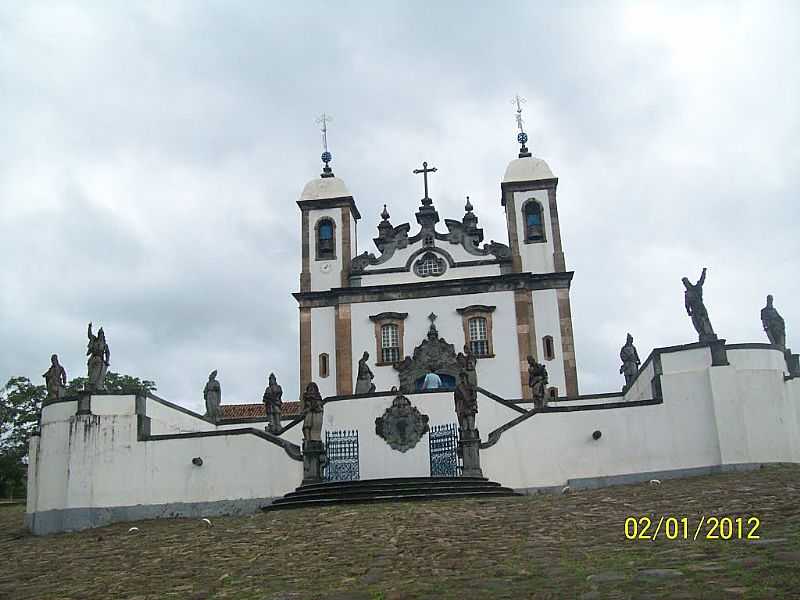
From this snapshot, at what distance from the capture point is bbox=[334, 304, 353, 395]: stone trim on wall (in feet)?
106

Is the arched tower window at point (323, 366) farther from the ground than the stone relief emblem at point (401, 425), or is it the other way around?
the arched tower window at point (323, 366)

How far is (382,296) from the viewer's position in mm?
33406

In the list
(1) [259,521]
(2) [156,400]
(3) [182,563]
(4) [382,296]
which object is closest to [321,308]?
(4) [382,296]

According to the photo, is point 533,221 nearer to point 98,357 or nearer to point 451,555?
point 98,357

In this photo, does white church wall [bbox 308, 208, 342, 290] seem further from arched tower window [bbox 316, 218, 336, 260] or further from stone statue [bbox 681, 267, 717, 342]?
stone statue [bbox 681, 267, 717, 342]

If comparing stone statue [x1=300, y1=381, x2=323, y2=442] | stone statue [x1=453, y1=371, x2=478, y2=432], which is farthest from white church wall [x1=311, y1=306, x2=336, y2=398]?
stone statue [x1=453, y1=371, x2=478, y2=432]

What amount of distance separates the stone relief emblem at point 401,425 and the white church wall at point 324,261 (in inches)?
488

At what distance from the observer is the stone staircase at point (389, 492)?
56.8ft

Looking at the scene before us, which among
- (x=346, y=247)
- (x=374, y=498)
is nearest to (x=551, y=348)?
(x=346, y=247)

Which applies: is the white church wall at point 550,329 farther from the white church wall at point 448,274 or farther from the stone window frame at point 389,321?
the stone window frame at point 389,321

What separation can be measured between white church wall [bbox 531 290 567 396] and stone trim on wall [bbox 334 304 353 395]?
22.3ft

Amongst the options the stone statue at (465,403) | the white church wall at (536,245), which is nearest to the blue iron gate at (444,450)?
the stone statue at (465,403)

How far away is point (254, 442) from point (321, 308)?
12.4m

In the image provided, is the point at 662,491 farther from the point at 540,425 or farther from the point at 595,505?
the point at 540,425
